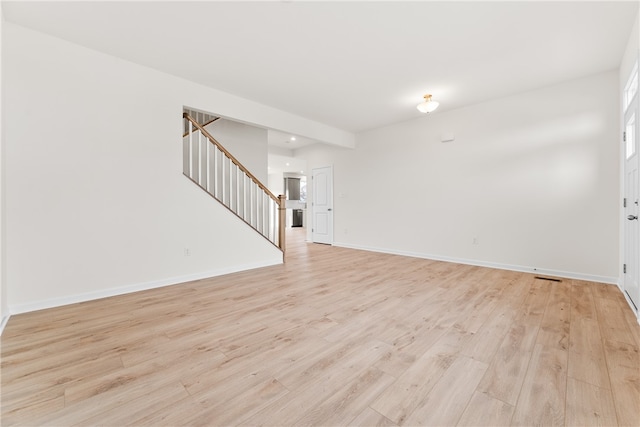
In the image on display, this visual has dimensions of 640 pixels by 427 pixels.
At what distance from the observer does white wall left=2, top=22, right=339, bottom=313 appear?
2539mm

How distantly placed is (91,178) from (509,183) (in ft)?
19.0

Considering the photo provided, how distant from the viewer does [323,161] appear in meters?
7.21

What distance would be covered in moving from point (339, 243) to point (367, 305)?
4.13 metres

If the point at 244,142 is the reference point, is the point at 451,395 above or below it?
below

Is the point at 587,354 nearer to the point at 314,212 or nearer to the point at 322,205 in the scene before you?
the point at 322,205

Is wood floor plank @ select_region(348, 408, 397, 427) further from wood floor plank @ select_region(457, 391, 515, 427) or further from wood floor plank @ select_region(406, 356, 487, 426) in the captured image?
wood floor plank @ select_region(457, 391, 515, 427)

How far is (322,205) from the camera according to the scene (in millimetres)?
7254

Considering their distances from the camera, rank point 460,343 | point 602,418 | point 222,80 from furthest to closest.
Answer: point 222,80 < point 460,343 < point 602,418

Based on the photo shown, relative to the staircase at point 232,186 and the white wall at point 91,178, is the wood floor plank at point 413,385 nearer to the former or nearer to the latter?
the white wall at point 91,178

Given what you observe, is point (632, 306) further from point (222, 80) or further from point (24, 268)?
point (24, 268)

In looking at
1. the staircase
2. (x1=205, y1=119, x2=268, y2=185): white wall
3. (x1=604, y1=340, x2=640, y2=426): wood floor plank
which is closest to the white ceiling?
the staircase

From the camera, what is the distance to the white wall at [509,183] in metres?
3.55

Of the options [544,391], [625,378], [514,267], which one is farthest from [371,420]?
[514,267]

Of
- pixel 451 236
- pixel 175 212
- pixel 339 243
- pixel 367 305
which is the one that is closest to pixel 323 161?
pixel 339 243
